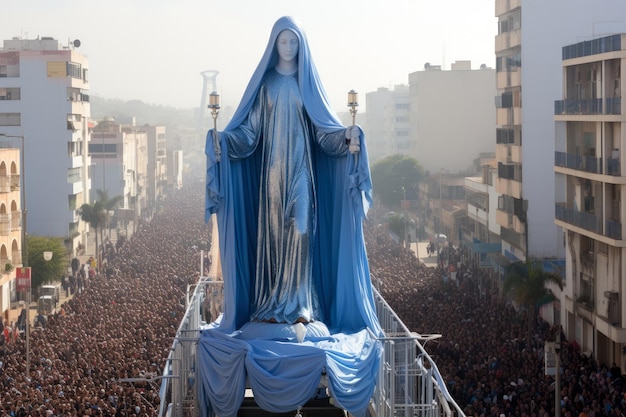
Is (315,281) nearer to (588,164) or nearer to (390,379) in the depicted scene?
(390,379)

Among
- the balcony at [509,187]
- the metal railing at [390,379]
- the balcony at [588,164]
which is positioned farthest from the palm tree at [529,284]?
the metal railing at [390,379]

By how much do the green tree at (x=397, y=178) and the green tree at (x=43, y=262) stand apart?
4525cm

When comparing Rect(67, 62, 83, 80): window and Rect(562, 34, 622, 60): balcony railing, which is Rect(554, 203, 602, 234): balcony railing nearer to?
Rect(562, 34, 622, 60): balcony railing

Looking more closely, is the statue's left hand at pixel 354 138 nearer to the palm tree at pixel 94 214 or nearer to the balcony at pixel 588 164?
the balcony at pixel 588 164

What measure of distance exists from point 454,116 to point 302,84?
81.6m

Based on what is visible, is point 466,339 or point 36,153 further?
point 36,153

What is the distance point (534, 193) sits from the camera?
52.7 m

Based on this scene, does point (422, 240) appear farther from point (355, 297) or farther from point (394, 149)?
point (355, 297)

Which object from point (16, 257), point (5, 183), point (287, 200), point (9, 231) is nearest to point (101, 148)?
point (16, 257)

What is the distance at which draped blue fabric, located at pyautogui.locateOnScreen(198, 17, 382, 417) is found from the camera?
1650cm

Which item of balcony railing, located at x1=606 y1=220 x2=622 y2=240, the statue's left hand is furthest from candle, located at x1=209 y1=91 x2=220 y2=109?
balcony railing, located at x1=606 y1=220 x2=622 y2=240

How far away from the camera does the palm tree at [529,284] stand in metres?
39.8

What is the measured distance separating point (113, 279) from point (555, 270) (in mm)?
18030

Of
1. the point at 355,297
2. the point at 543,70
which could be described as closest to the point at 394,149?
the point at 543,70
